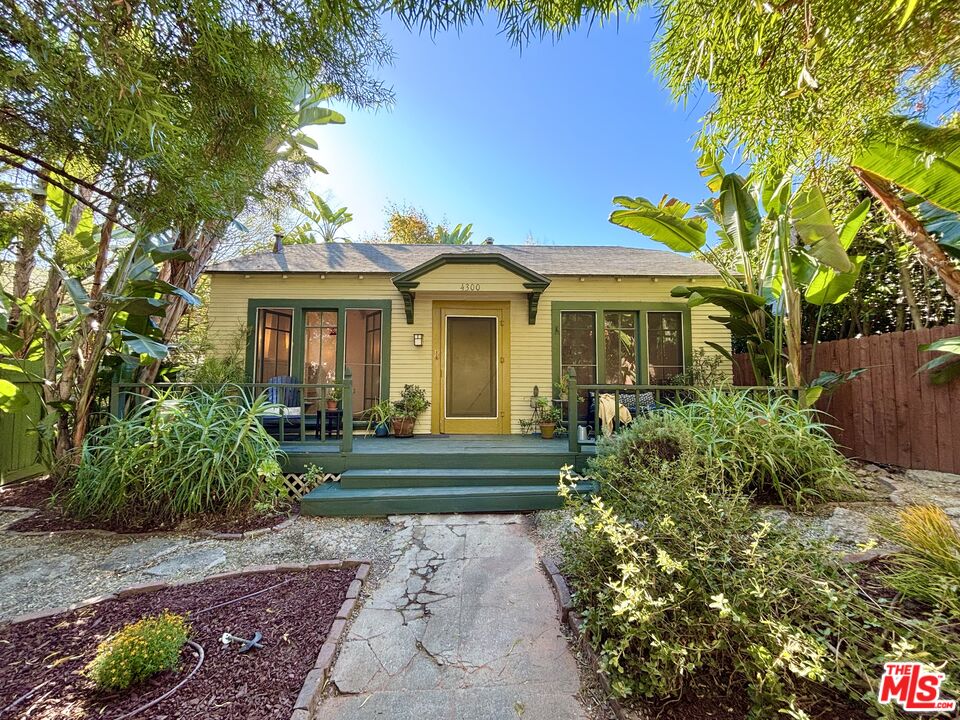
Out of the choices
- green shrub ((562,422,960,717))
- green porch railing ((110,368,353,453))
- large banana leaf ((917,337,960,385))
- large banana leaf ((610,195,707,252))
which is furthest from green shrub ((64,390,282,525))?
large banana leaf ((917,337,960,385))

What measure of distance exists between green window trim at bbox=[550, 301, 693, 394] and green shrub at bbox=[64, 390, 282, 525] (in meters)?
4.85

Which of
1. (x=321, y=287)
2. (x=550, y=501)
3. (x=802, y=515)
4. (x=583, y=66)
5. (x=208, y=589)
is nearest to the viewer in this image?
(x=208, y=589)

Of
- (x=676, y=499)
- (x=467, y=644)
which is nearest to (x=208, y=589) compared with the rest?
(x=467, y=644)

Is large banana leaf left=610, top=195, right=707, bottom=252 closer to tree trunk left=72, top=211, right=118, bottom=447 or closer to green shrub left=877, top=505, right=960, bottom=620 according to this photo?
green shrub left=877, top=505, right=960, bottom=620

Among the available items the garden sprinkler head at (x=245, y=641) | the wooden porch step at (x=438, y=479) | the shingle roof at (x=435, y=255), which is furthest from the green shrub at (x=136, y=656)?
the shingle roof at (x=435, y=255)

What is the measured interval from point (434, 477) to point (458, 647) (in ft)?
7.57

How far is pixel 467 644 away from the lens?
7.06 feet

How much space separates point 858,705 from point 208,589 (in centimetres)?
359

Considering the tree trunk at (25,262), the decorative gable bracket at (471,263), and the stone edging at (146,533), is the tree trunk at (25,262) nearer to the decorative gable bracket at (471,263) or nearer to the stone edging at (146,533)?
the stone edging at (146,533)

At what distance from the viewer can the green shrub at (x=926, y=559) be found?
6.19ft

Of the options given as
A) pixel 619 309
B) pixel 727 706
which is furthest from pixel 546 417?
pixel 727 706

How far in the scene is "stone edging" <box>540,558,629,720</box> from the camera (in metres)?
1.70

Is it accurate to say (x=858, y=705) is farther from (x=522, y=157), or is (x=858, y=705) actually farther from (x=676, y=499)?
Result: (x=522, y=157)

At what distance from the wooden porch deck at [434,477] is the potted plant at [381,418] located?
1.41 metres
